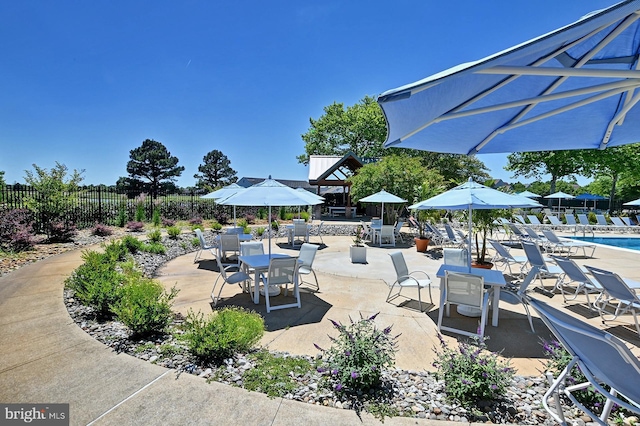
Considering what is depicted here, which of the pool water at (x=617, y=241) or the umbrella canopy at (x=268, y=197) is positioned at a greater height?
the umbrella canopy at (x=268, y=197)

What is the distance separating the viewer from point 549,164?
27250mm

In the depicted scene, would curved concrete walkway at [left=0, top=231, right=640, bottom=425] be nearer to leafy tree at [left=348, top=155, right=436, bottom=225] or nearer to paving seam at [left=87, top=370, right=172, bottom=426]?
paving seam at [left=87, top=370, right=172, bottom=426]

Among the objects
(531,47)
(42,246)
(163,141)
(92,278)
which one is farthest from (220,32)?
(163,141)

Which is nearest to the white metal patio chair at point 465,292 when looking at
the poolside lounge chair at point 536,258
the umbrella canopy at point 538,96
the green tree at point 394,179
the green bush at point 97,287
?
the umbrella canopy at point 538,96

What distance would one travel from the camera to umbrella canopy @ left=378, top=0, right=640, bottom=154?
174 centimetres

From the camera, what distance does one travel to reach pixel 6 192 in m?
10.2

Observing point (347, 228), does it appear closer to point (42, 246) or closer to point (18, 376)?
point (42, 246)

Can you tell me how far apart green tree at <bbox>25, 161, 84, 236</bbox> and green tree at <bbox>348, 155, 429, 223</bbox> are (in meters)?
12.4

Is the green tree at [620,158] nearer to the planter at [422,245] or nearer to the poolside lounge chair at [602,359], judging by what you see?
the planter at [422,245]

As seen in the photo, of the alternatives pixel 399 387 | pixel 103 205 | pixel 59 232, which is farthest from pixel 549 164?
pixel 59 232

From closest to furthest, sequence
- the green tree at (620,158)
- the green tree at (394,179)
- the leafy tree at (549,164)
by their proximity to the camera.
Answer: the green tree at (394,179) < the green tree at (620,158) < the leafy tree at (549,164)

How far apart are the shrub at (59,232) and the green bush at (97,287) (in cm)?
648

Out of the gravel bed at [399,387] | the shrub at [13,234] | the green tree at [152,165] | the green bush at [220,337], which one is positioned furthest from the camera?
the green tree at [152,165]

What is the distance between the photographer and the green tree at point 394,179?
14.7 metres
